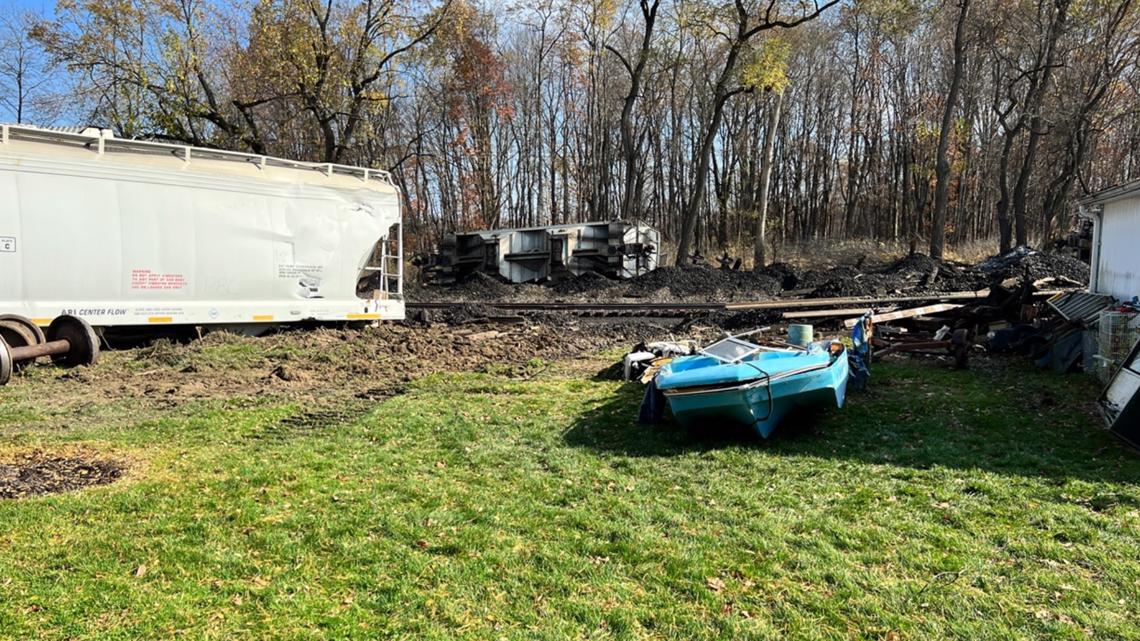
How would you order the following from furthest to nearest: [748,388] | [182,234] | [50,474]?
[182,234], [748,388], [50,474]

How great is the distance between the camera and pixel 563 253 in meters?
28.5

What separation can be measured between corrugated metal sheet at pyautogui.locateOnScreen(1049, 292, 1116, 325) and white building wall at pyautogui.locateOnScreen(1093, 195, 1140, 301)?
0.88ft

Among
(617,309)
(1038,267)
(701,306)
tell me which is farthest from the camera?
(1038,267)

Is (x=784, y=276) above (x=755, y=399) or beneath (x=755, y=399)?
above

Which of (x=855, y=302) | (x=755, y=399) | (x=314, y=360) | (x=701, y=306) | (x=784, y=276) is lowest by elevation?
(x=314, y=360)

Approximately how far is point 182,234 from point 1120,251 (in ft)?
55.0

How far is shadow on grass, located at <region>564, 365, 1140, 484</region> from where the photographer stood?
660 cm

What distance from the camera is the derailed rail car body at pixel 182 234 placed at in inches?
448

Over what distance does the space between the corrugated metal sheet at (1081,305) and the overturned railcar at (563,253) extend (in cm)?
1762

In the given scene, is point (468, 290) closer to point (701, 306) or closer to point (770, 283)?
point (701, 306)

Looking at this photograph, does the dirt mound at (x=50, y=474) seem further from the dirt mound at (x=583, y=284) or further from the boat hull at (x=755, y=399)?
the dirt mound at (x=583, y=284)

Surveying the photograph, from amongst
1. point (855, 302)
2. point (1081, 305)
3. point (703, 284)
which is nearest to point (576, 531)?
point (1081, 305)

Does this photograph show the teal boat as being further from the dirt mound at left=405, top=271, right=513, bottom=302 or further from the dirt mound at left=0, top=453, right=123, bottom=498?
the dirt mound at left=405, top=271, right=513, bottom=302

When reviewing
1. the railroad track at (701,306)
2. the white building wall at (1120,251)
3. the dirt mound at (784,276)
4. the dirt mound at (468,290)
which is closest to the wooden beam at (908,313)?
the railroad track at (701,306)
